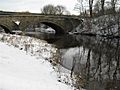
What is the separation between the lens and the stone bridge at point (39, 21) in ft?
169

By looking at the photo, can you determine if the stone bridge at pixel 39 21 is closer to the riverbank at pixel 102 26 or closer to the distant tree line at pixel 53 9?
the riverbank at pixel 102 26

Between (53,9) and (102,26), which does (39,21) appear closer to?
(102,26)

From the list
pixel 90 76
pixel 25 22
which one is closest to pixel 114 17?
pixel 25 22

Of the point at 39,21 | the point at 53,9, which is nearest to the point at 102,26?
the point at 39,21

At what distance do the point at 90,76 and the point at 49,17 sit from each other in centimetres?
4790

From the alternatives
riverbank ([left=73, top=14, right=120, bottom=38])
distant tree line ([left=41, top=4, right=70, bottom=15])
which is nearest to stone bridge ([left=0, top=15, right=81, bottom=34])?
riverbank ([left=73, top=14, right=120, bottom=38])

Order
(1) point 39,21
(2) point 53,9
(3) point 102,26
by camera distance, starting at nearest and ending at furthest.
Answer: (3) point 102,26, (1) point 39,21, (2) point 53,9

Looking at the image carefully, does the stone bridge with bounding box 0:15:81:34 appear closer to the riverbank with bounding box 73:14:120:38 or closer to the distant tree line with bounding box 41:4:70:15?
the riverbank with bounding box 73:14:120:38

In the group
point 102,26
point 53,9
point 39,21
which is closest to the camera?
point 102,26

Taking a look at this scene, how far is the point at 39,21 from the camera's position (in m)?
60.0

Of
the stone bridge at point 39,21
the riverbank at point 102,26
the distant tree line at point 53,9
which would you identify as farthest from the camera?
the distant tree line at point 53,9

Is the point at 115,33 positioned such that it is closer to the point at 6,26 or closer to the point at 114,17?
the point at 114,17

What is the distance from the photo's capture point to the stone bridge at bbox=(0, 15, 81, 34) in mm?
51447

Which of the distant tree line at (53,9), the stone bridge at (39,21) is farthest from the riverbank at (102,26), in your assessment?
the distant tree line at (53,9)
